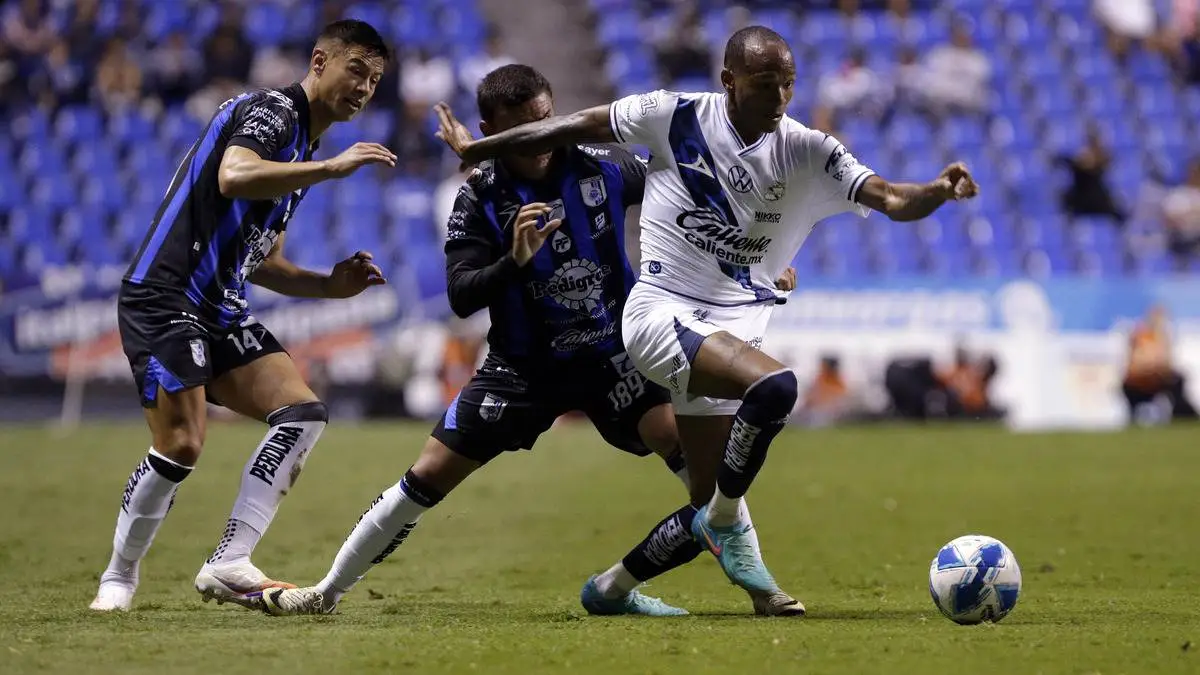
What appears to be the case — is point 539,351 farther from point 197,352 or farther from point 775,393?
point 197,352

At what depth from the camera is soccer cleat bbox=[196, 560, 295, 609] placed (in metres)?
7.07

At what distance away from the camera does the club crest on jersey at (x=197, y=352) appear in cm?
720

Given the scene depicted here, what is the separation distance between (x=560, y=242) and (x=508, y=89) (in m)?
0.72

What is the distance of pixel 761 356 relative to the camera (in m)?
6.71

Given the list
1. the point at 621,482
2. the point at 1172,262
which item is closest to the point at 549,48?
the point at 1172,262

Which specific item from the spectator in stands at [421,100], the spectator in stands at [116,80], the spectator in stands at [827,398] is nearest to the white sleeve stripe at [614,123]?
the spectator in stands at [827,398]

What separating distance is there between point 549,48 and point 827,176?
20.3 m

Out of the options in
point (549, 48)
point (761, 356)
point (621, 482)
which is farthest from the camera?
point (549, 48)

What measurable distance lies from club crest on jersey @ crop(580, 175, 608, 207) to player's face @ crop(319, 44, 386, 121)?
3.47 feet

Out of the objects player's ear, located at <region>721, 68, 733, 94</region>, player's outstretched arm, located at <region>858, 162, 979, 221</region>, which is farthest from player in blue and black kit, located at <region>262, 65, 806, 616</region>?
player's outstretched arm, located at <region>858, 162, 979, 221</region>

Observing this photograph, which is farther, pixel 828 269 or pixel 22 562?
pixel 828 269

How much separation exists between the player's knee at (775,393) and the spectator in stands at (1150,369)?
15.2 meters

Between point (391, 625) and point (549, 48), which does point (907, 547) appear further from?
point (549, 48)

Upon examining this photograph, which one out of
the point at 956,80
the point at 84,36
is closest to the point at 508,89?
→ the point at 956,80
